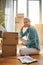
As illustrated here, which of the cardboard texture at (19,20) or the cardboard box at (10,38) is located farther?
the cardboard texture at (19,20)

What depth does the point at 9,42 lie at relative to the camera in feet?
9.48

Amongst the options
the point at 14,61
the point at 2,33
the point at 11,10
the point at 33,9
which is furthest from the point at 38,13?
the point at 14,61

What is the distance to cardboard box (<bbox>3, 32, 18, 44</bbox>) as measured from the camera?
288cm

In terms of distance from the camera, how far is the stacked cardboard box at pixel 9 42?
2.88m

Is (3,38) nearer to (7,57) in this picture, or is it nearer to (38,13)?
(7,57)

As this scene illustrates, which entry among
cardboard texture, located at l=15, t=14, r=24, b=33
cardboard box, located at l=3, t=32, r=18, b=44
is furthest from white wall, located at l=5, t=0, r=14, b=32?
cardboard box, located at l=3, t=32, r=18, b=44

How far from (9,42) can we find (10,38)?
8 cm

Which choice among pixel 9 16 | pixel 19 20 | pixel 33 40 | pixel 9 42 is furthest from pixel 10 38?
pixel 9 16

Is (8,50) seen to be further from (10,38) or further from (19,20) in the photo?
(19,20)

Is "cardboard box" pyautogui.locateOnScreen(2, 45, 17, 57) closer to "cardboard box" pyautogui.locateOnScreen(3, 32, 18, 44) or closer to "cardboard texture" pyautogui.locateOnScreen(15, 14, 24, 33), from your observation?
"cardboard box" pyautogui.locateOnScreen(3, 32, 18, 44)

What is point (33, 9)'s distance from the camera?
5.08m

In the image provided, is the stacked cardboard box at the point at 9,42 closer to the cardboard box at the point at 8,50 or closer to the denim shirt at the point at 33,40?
the cardboard box at the point at 8,50

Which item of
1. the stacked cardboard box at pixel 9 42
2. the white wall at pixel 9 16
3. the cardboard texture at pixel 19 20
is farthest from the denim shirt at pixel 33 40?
the white wall at pixel 9 16

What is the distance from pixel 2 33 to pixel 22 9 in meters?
2.34
